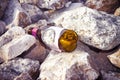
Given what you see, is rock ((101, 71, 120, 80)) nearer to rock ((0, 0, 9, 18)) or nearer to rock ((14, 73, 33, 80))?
rock ((14, 73, 33, 80))

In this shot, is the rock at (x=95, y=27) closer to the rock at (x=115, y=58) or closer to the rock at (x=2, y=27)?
the rock at (x=115, y=58)

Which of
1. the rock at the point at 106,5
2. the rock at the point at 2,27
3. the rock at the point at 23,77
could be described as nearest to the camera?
the rock at the point at 23,77

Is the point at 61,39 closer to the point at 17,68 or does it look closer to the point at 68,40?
the point at 68,40

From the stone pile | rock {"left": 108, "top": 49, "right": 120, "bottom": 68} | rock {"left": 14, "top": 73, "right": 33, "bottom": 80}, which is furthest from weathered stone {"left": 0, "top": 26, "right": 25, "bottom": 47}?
rock {"left": 108, "top": 49, "right": 120, "bottom": 68}

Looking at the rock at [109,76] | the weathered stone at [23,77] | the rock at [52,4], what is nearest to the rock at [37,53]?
the weathered stone at [23,77]

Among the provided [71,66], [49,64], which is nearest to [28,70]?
[49,64]

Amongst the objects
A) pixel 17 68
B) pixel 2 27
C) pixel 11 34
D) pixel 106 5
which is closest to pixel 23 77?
pixel 17 68
